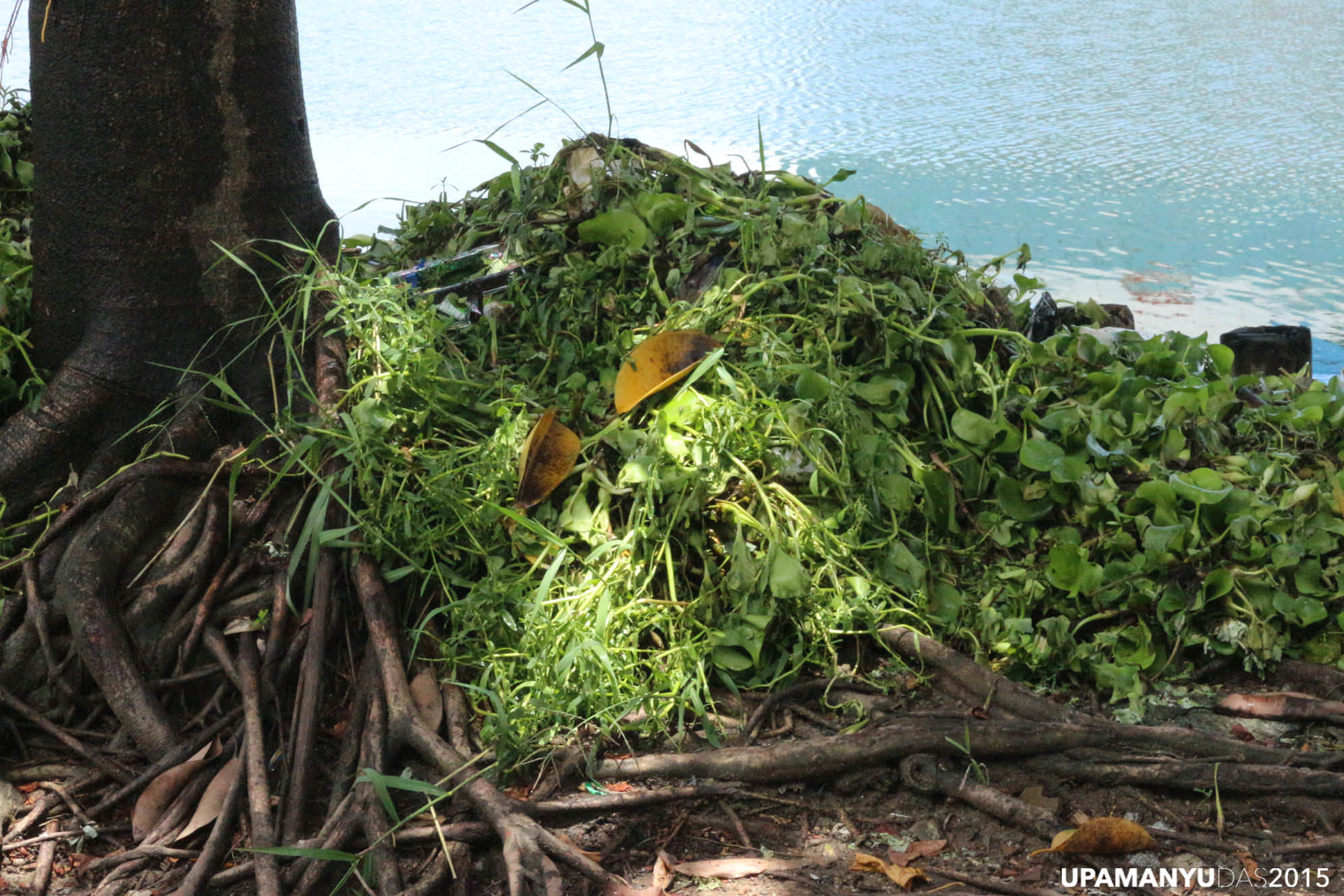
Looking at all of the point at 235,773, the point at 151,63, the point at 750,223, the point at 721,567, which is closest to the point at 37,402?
the point at 151,63

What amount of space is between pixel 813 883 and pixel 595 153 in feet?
5.96

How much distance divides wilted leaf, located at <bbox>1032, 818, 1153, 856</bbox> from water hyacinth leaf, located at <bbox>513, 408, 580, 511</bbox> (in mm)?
1031

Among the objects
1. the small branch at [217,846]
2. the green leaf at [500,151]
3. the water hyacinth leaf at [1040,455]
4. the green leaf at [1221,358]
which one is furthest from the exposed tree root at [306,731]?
the green leaf at [1221,358]

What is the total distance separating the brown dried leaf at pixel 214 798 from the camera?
1.69 m

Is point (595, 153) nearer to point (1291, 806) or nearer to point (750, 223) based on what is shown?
point (750, 223)

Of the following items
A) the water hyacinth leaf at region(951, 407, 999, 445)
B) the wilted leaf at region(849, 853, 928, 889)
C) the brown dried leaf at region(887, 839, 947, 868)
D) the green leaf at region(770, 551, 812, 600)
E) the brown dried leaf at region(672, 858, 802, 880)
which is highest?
the water hyacinth leaf at region(951, 407, 999, 445)

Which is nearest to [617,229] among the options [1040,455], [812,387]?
[812,387]

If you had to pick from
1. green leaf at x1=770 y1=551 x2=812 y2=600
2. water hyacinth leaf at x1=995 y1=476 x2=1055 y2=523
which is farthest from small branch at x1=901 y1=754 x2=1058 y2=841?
water hyacinth leaf at x1=995 y1=476 x2=1055 y2=523

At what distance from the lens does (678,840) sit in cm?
167

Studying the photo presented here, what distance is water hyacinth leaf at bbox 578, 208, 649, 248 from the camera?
2.46 metres

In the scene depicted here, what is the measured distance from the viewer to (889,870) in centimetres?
155

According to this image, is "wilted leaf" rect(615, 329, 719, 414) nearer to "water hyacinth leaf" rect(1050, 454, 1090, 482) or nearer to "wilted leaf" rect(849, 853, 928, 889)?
"water hyacinth leaf" rect(1050, 454, 1090, 482)

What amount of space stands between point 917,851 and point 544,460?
36.7 inches

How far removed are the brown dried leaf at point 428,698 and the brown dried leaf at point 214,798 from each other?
0.30 m
